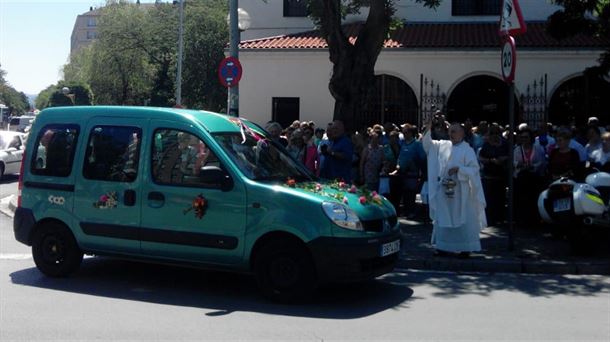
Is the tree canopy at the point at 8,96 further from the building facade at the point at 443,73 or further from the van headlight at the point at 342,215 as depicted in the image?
the van headlight at the point at 342,215

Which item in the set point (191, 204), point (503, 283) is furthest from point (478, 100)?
point (191, 204)

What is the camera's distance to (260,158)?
801 cm

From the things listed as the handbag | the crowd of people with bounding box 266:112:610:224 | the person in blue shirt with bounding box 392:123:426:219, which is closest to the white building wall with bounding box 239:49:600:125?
the crowd of people with bounding box 266:112:610:224

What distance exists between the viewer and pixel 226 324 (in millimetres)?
6535

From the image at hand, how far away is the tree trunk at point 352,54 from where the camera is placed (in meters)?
13.3

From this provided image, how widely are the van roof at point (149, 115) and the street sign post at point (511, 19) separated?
15.1 feet

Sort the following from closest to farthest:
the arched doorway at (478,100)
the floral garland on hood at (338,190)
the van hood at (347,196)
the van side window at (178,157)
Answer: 1. the van hood at (347,196)
2. the floral garland on hood at (338,190)
3. the van side window at (178,157)
4. the arched doorway at (478,100)

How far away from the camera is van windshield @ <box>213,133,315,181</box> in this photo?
764cm

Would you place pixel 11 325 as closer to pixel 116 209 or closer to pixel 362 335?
pixel 116 209

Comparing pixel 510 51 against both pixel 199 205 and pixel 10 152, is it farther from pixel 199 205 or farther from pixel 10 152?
pixel 10 152

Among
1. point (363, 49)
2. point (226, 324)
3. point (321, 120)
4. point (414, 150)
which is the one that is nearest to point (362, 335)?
point (226, 324)

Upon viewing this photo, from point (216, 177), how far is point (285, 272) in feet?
4.01

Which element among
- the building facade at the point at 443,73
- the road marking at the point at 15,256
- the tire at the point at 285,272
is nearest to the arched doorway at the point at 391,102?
the building facade at the point at 443,73

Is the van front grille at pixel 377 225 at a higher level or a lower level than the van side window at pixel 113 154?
lower
